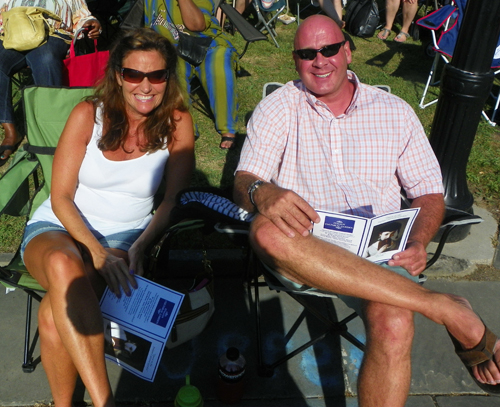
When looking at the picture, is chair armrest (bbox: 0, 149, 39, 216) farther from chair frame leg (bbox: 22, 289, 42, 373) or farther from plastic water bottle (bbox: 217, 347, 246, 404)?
plastic water bottle (bbox: 217, 347, 246, 404)

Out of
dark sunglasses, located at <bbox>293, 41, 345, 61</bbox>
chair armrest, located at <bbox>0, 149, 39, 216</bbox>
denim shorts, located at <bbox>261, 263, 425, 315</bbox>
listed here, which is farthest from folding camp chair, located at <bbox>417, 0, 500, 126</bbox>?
chair armrest, located at <bbox>0, 149, 39, 216</bbox>

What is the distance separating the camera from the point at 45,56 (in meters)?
4.27

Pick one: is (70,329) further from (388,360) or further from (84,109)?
(388,360)

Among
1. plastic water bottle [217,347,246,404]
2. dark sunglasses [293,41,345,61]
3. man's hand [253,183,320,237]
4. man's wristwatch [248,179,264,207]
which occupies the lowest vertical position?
plastic water bottle [217,347,246,404]

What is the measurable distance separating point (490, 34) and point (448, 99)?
1.49ft

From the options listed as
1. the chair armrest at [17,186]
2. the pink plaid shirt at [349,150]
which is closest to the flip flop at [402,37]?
the pink plaid shirt at [349,150]

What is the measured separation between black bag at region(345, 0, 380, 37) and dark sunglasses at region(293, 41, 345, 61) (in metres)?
5.39

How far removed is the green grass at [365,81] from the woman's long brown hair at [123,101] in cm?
136

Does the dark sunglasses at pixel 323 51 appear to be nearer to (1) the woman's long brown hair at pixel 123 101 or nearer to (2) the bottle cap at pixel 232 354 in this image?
(1) the woman's long brown hair at pixel 123 101

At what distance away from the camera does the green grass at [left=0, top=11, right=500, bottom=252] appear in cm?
429

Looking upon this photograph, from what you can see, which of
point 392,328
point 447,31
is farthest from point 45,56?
point 447,31

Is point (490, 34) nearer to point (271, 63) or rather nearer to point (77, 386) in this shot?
point (77, 386)

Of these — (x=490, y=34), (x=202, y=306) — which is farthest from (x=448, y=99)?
(x=202, y=306)

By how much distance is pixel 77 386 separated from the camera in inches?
102
